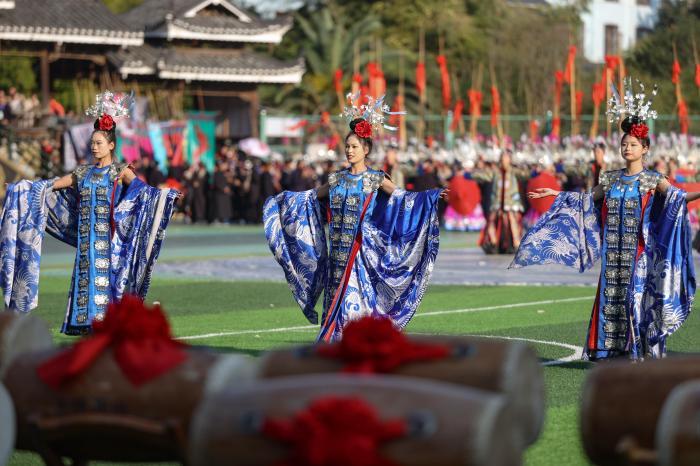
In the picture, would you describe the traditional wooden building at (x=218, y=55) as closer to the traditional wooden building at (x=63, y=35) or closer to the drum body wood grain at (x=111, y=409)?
the traditional wooden building at (x=63, y=35)

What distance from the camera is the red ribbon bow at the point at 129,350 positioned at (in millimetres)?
4902

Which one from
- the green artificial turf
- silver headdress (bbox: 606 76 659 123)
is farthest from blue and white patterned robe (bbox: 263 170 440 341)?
silver headdress (bbox: 606 76 659 123)

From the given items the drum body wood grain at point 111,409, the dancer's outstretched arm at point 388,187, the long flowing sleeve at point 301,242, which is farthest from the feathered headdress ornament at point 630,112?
the drum body wood grain at point 111,409

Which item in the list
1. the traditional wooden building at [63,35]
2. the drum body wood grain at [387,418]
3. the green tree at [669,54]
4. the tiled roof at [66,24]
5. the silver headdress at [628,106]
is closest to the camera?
the drum body wood grain at [387,418]

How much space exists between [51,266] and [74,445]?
14981 millimetres

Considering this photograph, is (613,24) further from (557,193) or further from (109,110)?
(109,110)

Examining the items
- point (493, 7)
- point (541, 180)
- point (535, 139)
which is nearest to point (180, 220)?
point (535, 139)

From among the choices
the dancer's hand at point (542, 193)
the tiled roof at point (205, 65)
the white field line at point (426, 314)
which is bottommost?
the white field line at point (426, 314)

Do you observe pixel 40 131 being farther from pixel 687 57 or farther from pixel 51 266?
pixel 687 57

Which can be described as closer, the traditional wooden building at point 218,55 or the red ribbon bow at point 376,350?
the red ribbon bow at point 376,350

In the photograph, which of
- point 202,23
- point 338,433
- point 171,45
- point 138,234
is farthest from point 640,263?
point 202,23

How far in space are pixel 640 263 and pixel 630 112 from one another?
1.02 m

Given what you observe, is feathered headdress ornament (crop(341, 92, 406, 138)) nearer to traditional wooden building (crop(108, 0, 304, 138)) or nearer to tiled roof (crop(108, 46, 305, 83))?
tiled roof (crop(108, 46, 305, 83))

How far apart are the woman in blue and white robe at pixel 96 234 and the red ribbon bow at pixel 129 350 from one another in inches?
198
